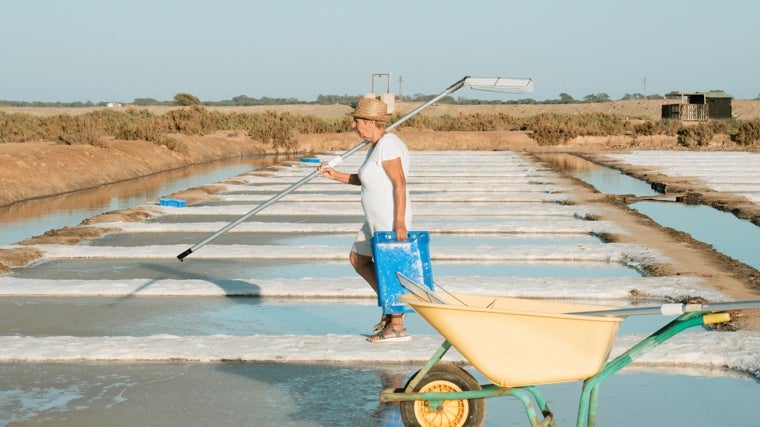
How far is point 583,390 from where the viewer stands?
13.9 feet

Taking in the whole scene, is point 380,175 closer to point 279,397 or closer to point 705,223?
point 279,397

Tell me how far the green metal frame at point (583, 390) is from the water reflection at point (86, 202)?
9.26 meters

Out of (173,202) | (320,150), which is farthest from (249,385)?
(320,150)

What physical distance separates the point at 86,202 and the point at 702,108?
4906 cm

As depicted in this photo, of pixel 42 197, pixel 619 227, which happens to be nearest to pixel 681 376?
pixel 619 227

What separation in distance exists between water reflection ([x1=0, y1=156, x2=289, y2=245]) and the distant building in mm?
38701

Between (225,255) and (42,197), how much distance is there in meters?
10.2

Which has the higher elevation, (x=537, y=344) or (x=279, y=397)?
(x=537, y=344)

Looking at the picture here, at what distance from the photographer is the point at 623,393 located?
5645 mm

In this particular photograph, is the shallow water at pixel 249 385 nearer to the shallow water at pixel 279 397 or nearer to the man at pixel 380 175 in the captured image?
the shallow water at pixel 279 397

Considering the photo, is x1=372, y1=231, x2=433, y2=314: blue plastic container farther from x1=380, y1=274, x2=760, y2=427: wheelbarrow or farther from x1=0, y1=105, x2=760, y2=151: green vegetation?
x1=0, y1=105, x2=760, y2=151: green vegetation

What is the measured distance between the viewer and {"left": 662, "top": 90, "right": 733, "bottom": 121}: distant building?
62719 millimetres

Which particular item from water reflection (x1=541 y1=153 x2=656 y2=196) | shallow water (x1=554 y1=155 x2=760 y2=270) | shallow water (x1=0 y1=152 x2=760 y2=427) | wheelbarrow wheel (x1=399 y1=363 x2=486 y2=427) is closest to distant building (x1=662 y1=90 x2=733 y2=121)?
water reflection (x1=541 y1=153 x2=656 y2=196)

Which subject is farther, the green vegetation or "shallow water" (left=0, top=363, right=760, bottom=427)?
the green vegetation
